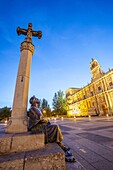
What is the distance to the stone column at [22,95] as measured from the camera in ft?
8.64

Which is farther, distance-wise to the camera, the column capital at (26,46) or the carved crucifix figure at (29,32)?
the carved crucifix figure at (29,32)

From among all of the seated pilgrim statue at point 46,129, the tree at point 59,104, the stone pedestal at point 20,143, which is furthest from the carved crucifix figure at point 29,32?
the tree at point 59,104

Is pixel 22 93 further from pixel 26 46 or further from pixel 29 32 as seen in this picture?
pixel 29 32

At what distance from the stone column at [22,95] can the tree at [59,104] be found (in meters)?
56.2

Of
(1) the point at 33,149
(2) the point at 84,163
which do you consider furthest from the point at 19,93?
(2) the point at 84,163

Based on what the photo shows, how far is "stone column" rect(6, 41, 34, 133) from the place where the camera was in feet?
8.64

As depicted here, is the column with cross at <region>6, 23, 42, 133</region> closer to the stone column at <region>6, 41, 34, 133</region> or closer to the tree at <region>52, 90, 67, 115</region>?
the stone column at <region>6, 41, 34, 133</region>

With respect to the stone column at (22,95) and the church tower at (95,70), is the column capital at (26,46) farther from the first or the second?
the church tower at (95,70)

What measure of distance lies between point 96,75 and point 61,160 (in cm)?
3639

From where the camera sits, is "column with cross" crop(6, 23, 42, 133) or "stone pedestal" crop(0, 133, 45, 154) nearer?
"stone pedestal" crop(0, 133, 45, 154)

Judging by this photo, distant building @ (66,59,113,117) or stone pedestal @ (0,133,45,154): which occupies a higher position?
distant building @ (66,59,113,117)

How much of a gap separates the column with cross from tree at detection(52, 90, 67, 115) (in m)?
56.2

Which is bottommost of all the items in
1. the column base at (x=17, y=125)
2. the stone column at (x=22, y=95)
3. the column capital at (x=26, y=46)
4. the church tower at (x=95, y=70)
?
the column base at (x=17, y=125)

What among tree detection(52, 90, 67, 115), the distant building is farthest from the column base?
tree detection(52, 90, 67, 115)
